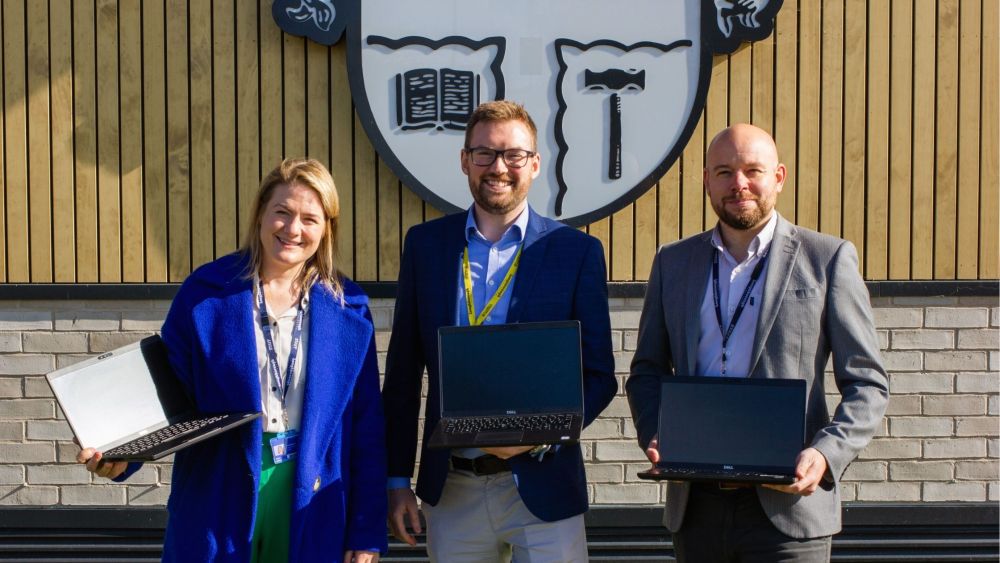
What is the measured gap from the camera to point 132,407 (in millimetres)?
2695

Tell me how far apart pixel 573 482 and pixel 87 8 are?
12.1 feet

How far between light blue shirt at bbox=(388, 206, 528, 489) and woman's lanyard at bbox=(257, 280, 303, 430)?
A: 1.61ft

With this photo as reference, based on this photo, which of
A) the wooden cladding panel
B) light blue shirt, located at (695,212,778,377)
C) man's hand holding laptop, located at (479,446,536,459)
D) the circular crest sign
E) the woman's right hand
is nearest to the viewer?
the woman's right hand

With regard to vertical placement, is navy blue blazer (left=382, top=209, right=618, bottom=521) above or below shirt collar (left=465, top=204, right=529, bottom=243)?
A: below

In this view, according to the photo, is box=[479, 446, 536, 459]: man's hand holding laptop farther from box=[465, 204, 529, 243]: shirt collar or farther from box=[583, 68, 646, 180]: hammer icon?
box=[583, 68, 646, 180]: hammer icon

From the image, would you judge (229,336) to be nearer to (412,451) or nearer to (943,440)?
(412,451)

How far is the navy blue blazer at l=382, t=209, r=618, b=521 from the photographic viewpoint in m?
2.92

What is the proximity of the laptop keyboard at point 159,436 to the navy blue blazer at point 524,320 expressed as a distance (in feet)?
2.17

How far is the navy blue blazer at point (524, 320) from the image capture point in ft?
9.57

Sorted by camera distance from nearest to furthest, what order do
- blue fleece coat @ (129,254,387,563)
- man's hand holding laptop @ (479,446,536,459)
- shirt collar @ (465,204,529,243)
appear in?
blue fleece coat @ (129,254,387,563) < man's hand holding laptop @ (479,446,536,459) < shirt collar @ (465,204,529,243)

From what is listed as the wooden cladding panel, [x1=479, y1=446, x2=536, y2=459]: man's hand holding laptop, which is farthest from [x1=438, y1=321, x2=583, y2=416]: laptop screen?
the wooden cladding panel

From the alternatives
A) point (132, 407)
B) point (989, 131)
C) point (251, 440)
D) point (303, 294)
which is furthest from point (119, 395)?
point (989, 131)

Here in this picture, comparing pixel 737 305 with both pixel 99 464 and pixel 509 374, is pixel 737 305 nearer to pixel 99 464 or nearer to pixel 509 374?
pixel 509 374

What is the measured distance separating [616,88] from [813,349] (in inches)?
95.1
